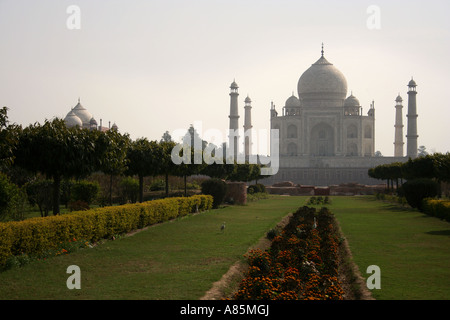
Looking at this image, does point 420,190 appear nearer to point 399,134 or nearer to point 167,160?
point 167,160

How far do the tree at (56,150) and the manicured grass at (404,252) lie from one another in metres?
7.19

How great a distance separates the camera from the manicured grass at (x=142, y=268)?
7.96m

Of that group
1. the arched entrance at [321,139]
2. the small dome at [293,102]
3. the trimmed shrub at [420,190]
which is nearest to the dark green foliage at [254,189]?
the trimmed shrub at [420,190]

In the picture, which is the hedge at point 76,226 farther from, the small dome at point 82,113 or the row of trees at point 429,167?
the small dome at point 82,113

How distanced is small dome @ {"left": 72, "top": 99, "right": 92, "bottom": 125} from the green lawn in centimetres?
6019

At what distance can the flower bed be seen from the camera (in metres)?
7.79

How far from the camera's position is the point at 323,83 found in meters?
72.1

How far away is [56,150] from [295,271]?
310 inches

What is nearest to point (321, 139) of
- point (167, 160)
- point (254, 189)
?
point (254, 189)

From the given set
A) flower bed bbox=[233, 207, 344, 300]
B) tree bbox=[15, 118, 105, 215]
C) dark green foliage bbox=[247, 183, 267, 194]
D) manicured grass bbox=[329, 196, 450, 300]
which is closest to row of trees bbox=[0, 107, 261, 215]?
tree bbox=[15, 118, 105, 215]

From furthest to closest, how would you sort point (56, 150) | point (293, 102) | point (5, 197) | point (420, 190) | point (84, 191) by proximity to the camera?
point (293, 102), point (84, 191), point (420, 190), point (5, 197), point (56, 150)

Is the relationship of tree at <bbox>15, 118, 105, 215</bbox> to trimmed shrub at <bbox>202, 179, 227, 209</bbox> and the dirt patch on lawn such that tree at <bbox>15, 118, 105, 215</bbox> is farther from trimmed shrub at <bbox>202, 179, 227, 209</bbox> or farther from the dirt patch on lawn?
trimmed shrub at <bbox>202, 179, 227, 209</bbox>

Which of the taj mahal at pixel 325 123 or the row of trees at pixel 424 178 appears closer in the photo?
the row of trees at pixel 424 178
